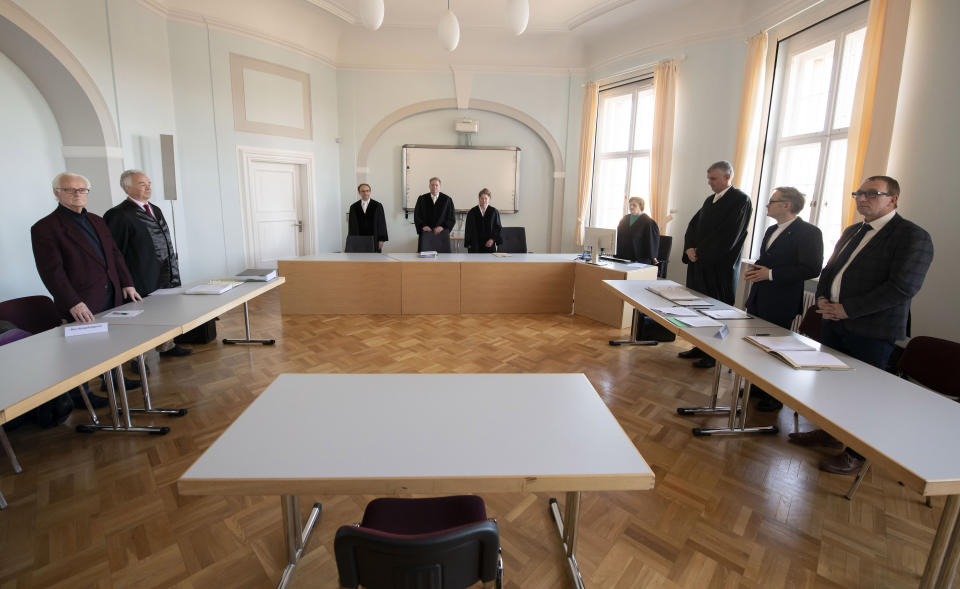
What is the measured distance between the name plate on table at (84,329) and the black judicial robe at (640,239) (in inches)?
186

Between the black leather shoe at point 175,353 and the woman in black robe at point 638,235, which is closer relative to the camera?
the black leather shoe at point 175,353

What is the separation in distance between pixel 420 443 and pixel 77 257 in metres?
2.79

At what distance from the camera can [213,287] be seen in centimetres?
331

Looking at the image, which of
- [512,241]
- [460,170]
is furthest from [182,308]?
[460,170]

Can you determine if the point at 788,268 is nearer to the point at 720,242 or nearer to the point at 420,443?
the point at 720,242

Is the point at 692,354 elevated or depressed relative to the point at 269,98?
depressed

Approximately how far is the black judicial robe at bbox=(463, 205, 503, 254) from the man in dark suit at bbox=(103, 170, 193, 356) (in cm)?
351

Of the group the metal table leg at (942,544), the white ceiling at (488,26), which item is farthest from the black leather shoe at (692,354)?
the white ceiling at (488,26)

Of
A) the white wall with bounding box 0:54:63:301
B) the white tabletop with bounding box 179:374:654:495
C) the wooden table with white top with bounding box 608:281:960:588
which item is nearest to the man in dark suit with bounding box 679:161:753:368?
the wooden table with white top with bounding box 608:281:960:588

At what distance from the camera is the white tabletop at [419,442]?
120 centimetres

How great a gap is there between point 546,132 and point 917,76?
4972mm

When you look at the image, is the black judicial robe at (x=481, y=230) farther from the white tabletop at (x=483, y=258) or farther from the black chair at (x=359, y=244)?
the black chair at (x=359, y=244)

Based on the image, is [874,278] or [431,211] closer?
[874,278]

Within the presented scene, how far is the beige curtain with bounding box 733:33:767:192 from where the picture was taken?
4930mm
